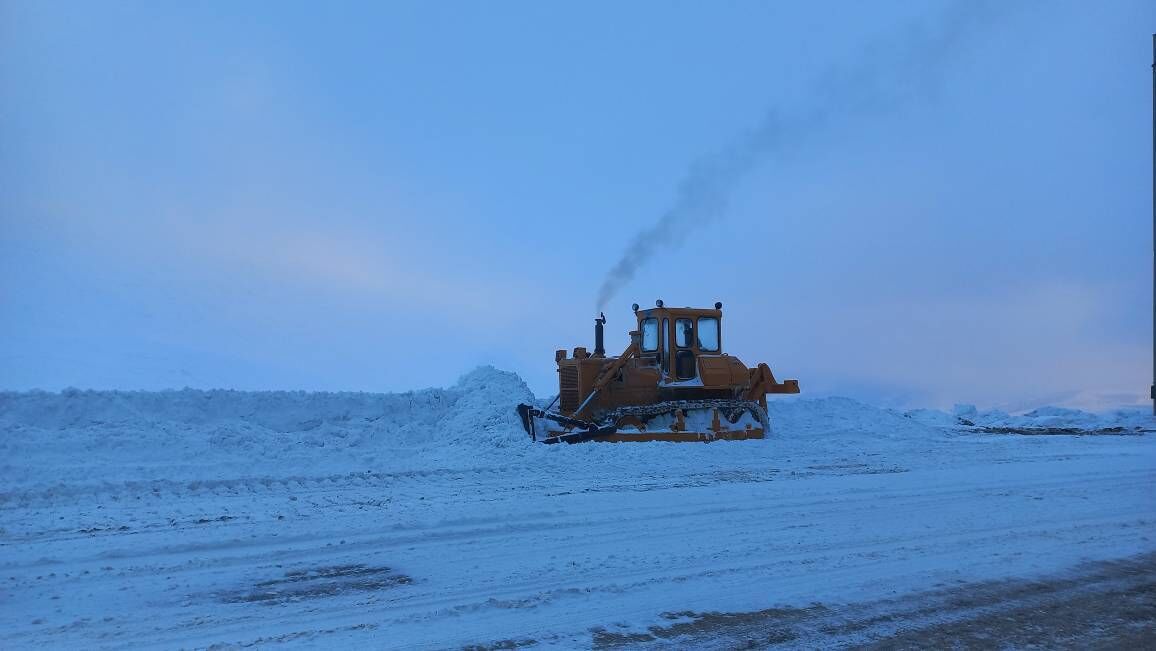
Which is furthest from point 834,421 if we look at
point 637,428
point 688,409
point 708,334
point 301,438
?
point 301,438

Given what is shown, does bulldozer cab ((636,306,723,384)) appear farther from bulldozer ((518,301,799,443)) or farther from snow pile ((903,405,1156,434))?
snow pile ((903,405,1156,434))

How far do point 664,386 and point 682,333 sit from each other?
1307 mm

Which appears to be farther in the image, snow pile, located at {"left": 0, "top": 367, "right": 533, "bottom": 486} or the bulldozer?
the bulldozer

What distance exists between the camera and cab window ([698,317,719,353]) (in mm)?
18156

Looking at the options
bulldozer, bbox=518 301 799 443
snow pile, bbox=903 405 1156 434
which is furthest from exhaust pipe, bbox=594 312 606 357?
snow pile, bbox=903 405 1156 434

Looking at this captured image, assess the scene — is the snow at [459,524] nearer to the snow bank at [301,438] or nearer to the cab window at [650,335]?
the snow bank at [301,438]

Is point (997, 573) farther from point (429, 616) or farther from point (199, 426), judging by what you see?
point (199, 426)

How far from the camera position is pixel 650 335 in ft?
59.4

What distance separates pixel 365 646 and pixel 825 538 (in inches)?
166

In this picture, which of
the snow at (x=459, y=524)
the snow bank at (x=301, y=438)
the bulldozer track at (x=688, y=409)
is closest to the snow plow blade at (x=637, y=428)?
the bulldozer track at (x=688, y=409)

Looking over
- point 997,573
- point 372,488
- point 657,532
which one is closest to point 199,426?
point 372,488

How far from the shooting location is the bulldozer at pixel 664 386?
16500 mm

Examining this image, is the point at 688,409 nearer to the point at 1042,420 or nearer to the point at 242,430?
the point at 242,430

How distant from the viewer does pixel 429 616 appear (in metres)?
4.99
